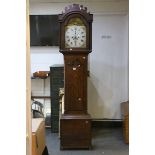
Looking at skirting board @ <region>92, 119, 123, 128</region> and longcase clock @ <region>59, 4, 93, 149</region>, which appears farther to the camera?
skirting board @ <region>92, 119, 123, 128</region>

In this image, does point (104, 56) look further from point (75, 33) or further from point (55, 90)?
point (75, 33)

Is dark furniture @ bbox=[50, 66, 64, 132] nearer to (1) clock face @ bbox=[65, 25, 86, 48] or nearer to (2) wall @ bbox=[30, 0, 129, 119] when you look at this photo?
(2) wall @ bbox=[30, 0, 129, 119]

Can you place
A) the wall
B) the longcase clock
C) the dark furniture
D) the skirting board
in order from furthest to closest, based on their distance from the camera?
the skirting board < the wall < the dark furniture < the longcase clock

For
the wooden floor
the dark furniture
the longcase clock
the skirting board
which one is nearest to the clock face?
the longcase clock

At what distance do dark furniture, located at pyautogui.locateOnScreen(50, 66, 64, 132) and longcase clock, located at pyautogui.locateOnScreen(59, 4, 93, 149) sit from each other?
0.94 meters

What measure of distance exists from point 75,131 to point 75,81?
0.71 meters

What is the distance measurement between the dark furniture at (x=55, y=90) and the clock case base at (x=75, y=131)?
96 cm

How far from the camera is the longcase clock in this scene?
4285 millimetres
